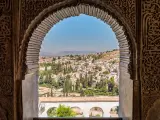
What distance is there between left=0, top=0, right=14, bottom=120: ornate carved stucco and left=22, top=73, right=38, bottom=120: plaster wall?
0.72 feet

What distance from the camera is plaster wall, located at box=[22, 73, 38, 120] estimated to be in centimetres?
394

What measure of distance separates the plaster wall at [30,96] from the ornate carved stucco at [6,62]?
8.6 inches

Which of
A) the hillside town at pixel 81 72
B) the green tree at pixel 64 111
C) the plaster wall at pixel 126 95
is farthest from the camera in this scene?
the green tree at pixel 64 111

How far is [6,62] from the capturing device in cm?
375

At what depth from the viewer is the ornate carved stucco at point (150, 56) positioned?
3670 mm

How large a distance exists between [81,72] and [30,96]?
185 centimetres

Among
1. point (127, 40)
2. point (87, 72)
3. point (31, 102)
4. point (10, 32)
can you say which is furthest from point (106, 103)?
point (10, 32)

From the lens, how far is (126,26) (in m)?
3.70

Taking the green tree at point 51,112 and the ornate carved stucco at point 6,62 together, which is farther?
the green tree at point 51,112

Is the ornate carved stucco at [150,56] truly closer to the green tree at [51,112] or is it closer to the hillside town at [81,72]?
the hillside town at [81,72]

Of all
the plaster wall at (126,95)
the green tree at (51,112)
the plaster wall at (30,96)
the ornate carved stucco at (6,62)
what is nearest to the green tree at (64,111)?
the green tree at (51,112)

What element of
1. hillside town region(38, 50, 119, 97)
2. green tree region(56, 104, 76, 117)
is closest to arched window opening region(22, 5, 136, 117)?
hillside town region(38, 50, 119, 97)

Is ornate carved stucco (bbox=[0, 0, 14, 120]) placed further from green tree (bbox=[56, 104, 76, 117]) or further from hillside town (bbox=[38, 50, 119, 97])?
green tree (bbox=[56, 104, 76, 117])

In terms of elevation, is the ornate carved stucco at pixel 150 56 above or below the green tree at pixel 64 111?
above
